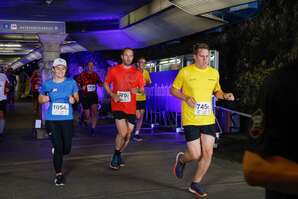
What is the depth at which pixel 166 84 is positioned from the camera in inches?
496

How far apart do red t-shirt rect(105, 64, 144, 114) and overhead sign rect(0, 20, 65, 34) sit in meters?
5.65

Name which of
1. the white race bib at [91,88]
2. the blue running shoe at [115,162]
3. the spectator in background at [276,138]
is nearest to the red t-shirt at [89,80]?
the white race bib at [91,88]

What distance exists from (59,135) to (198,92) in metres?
1.87

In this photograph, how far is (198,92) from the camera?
5.60 m

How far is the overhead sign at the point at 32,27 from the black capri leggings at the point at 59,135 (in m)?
6.74

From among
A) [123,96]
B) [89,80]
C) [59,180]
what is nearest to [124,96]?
[123,96]

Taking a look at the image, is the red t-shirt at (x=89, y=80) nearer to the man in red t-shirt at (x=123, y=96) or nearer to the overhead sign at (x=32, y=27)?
the overhead sign at (x=32, y=27)

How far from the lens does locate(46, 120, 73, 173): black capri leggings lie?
20.1ft

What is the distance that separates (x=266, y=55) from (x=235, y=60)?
227 centimetres

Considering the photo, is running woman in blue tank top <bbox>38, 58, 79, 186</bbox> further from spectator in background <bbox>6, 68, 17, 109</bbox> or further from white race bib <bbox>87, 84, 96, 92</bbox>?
spectator in background <bbox>6, 68, 17, 109</bbox>

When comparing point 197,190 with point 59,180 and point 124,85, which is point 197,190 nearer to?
point 59,180

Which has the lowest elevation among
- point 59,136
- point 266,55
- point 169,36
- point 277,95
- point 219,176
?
point 219,176

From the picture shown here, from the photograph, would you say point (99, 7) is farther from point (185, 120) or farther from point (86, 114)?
point (185, 120)

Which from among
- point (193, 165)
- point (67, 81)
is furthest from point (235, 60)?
point (67, 81)
